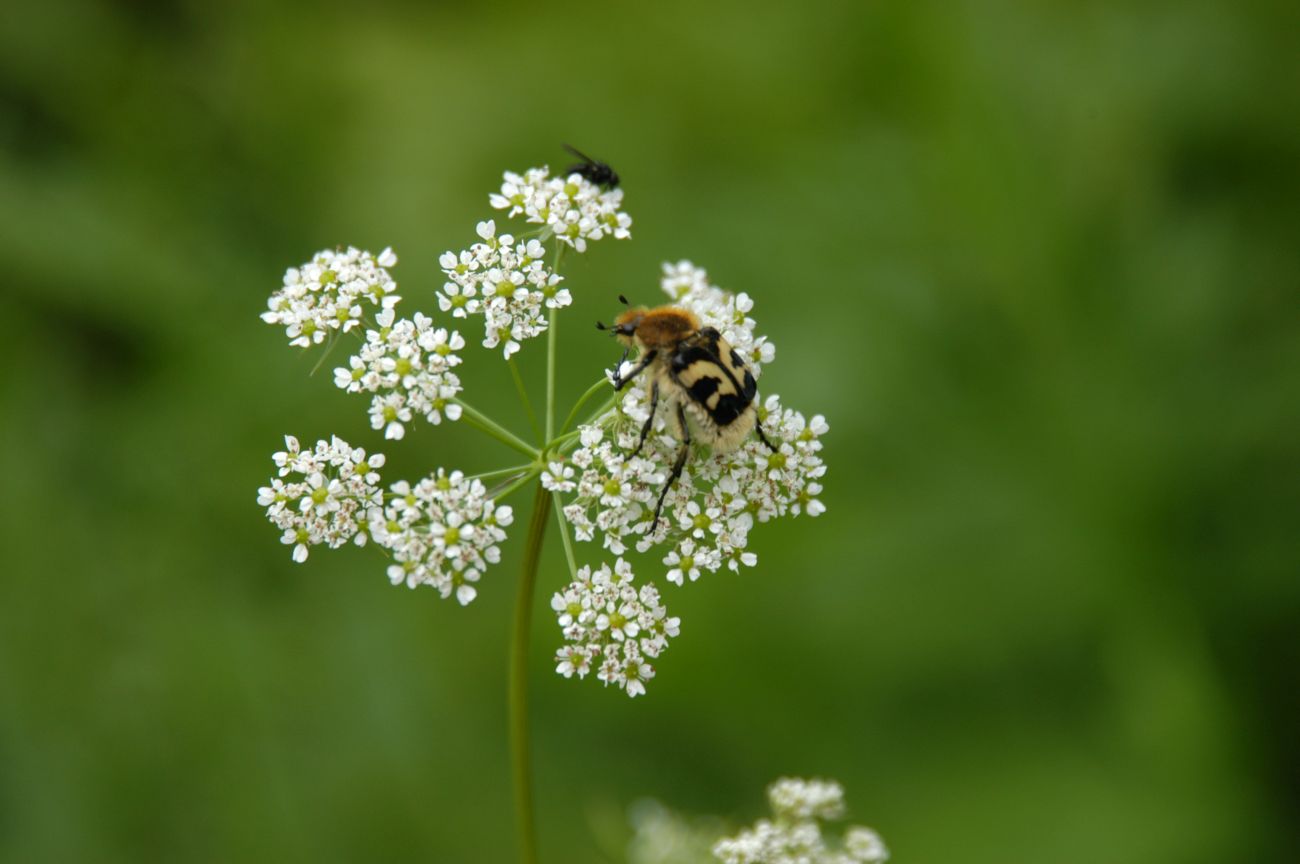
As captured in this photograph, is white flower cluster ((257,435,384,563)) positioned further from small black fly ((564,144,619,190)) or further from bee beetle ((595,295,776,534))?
small black fly ((564,144,619,190))

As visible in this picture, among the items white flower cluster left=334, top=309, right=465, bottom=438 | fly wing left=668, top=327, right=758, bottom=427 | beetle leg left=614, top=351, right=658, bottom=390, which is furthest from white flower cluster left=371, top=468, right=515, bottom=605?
fly wing left=668, top=327, right=758, bottom=427

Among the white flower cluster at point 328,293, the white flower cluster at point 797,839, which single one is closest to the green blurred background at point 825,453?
the white flower cluster at point 797,839

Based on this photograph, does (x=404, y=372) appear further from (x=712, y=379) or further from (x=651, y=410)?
(x=712, y=379)

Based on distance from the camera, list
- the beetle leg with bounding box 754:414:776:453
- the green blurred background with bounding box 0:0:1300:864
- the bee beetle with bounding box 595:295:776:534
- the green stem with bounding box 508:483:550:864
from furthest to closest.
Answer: the green blurred background with bounding box 0:0:1300:864 < the beetle leg with bounding box 754:414:776:453 < the bee beetle with bounding box 595:295:776:534 < the green stem with bounding box 508:483:550:864

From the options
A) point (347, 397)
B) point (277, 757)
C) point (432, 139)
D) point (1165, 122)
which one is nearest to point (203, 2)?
→ point (432, 139)

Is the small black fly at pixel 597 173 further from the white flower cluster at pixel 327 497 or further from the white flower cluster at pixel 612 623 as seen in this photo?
the white flower cluster at pixel 612 623

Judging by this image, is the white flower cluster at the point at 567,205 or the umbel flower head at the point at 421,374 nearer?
the umbel flower head at the point at 421,374

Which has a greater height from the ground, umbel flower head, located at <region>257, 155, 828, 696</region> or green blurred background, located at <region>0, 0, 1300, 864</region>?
green blurred background, located at <region>0, 0, 1300, 864</region>
